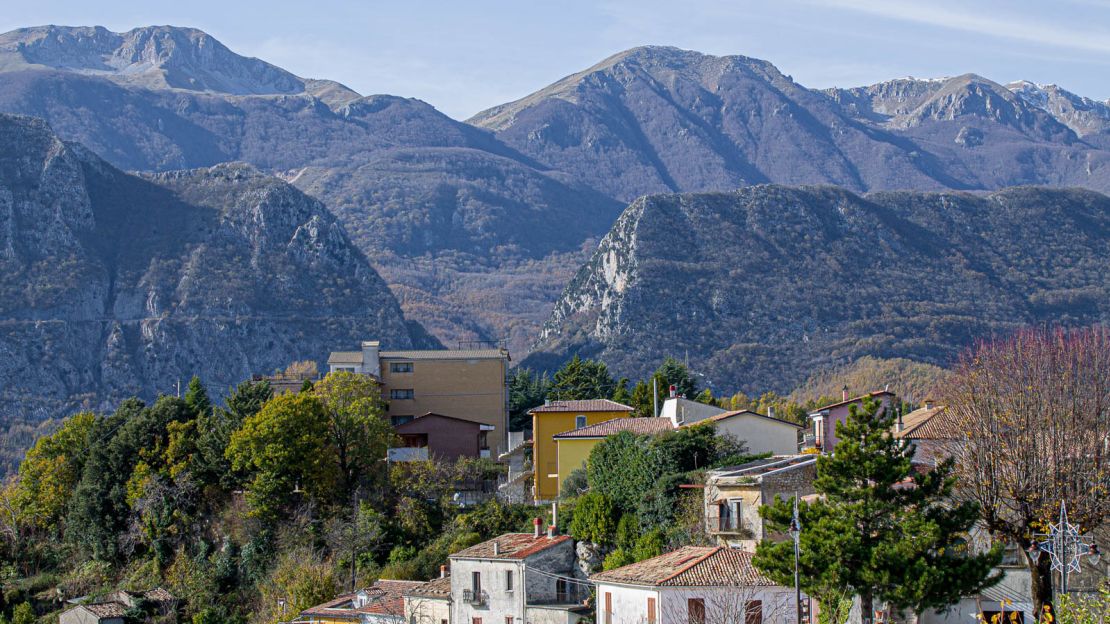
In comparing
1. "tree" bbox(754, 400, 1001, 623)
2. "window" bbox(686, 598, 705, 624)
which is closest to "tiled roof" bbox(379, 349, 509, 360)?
"window" bbox(686, 598, 705, 624)

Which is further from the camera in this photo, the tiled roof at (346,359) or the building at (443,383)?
the tiled roof at (346,359)

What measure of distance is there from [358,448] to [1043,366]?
124 feet

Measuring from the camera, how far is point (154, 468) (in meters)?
87.8

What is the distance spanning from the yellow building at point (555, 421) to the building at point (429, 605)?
1664cm

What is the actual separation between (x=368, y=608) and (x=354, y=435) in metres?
19.9

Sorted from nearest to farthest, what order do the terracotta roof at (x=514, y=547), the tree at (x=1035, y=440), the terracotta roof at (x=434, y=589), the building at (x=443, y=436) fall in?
1. the tree at (x=1035, y=440)
2. the terracotta roof at (x=514, y=547)
3. the terracotta roof at (x=434, y=589)
4. the building at (x=443, y=436)

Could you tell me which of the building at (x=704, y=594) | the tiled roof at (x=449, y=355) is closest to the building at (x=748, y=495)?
the building at (x=704, y=594)

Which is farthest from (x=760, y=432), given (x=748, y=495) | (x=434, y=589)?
(x=434, y=589)

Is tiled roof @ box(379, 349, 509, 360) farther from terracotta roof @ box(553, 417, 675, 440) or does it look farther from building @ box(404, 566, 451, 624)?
building @ box(404, 566, 451, 624)

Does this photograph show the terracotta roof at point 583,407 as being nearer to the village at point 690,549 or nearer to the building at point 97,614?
the village at point 690,549

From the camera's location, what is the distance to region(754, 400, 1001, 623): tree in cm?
4800

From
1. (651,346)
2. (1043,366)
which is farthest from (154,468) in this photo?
(651,346)

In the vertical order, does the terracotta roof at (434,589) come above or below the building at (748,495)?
below

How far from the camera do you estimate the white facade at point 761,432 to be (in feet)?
240
